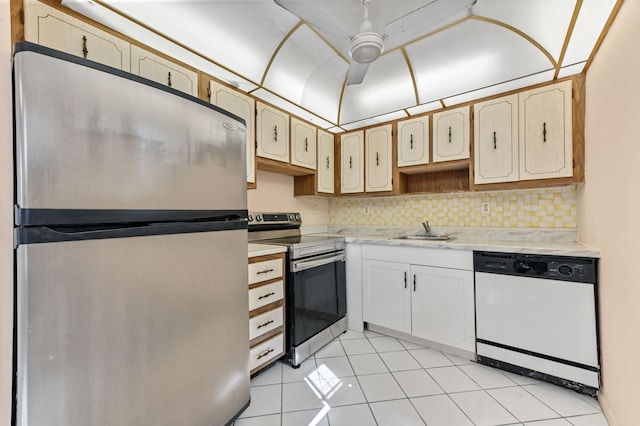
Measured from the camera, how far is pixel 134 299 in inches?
35.2

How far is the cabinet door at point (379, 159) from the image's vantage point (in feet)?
8.85

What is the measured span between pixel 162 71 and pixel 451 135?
7.43ft

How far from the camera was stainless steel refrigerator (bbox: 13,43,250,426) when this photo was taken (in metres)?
0.71

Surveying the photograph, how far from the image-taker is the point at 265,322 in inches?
69.2

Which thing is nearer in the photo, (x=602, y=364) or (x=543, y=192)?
(x=602, y=364)

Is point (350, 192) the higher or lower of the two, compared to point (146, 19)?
lower

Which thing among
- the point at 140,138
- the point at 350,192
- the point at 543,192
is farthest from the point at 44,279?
the point at 543,192

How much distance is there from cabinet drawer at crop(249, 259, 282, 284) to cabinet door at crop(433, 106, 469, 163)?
1.71m

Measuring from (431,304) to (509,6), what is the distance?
2.11 metres

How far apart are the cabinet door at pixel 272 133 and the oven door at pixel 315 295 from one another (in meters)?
0.98

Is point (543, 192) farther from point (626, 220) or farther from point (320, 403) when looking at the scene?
point (320, 403)

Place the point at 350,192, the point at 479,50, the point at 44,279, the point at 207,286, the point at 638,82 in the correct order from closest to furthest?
the point at 44,279 → the point at 638,82 → the point at 207,286 → the point at 479,50 → the point at 350,192

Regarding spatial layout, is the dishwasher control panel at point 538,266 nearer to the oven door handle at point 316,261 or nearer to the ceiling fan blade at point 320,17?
the oven door handle at point 316,261

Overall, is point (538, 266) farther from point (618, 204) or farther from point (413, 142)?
point (413, 142)
